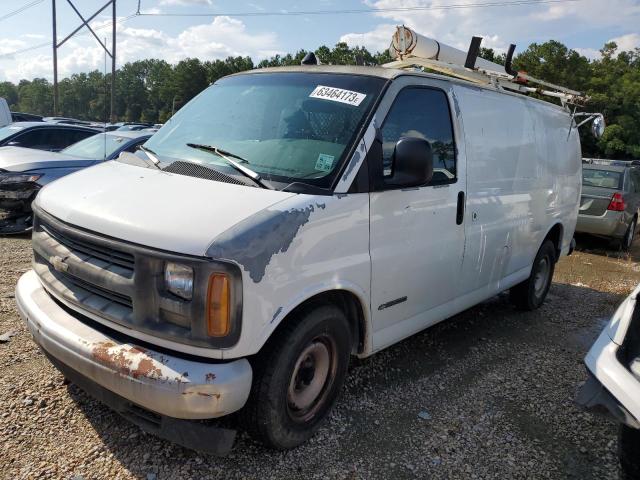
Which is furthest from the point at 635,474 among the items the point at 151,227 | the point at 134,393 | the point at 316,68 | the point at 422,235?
the point at 316,68

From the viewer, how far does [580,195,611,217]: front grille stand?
9816 mm

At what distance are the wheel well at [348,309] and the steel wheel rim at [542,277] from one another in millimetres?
3366

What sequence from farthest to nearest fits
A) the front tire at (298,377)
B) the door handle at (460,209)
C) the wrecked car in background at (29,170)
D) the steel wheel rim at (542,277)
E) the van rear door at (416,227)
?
the wrecked car in background at (29,170), the steel wheel rim at (542,277), the door handle at (460,209), the van rear door at (416,227), the front tire at (298,377)

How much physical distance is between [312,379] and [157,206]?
131 cm

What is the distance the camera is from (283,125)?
10.6ft

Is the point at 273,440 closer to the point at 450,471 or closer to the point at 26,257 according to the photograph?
the point at 450,471

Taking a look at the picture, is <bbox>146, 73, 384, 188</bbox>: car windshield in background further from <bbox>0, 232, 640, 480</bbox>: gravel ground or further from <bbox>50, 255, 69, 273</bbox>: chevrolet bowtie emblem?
<bbox>0, 232, 640, 480</bbox>: gravel ground

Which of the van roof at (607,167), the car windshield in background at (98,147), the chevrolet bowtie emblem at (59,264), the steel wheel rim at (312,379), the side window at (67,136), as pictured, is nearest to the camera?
the chevrolet bowtie emblem at (59,264)

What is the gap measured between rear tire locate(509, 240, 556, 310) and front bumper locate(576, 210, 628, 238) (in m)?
4.39

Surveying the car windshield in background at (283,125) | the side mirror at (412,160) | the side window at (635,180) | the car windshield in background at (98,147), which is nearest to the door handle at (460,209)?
the side mirror at (412,160)

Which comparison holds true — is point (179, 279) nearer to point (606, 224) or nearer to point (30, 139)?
point (30, 139)

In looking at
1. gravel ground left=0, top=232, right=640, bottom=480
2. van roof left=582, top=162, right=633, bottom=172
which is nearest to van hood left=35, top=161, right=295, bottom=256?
gravel ground left=0, top=232, right=640, bottom=480

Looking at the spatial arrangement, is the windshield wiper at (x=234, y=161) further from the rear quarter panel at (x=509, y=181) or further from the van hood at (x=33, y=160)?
the van hood at (x=33, y=160)

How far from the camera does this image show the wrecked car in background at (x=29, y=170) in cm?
736
